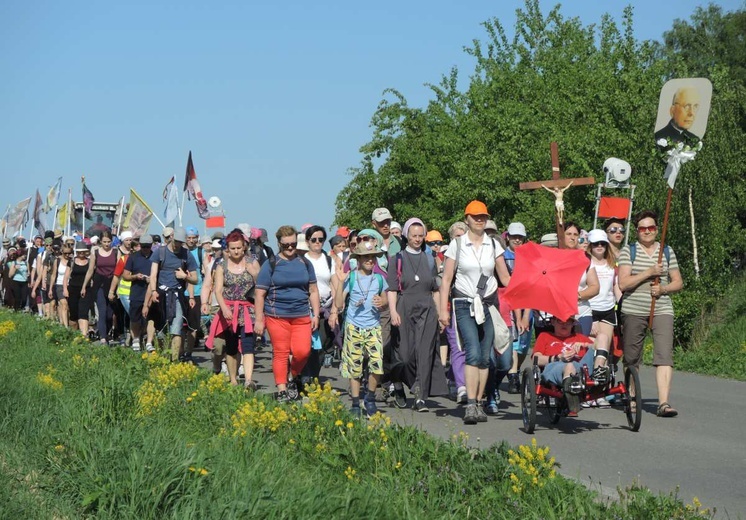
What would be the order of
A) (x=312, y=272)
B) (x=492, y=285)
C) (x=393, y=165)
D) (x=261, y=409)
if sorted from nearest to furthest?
(x=261, y=409) → (x=492, y=285) → (x=312, y=272) → (x=393, y=165)

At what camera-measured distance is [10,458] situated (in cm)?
806

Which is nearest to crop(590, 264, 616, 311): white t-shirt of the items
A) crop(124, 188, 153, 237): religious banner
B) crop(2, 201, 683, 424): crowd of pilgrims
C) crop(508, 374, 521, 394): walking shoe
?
crop(2, 201, 683, 424): crowd of pilgrims

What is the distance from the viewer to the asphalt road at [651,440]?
8109mm

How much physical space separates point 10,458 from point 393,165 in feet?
118

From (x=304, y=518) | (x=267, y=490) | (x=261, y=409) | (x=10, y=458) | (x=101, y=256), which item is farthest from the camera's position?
(x=101, y=256)

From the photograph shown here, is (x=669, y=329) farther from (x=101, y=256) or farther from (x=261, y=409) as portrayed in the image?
(x=101, y=256)

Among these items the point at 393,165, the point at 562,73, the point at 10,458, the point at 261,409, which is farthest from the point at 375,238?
the point at 393,165

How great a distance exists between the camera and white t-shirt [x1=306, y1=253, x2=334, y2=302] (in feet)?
50.0

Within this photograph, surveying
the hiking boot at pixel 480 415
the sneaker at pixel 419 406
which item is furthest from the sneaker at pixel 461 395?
the hiking boot at pixel 480 415

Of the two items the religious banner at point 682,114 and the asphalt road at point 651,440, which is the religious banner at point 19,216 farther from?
the religious banner at point 682,114

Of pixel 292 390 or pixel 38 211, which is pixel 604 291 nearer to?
pixel 292 390

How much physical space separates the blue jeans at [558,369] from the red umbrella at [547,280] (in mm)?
407

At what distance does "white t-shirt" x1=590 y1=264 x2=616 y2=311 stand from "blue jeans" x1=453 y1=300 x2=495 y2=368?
4.78ft

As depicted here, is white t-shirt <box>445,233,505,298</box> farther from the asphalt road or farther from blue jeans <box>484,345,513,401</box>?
the asphalt road
